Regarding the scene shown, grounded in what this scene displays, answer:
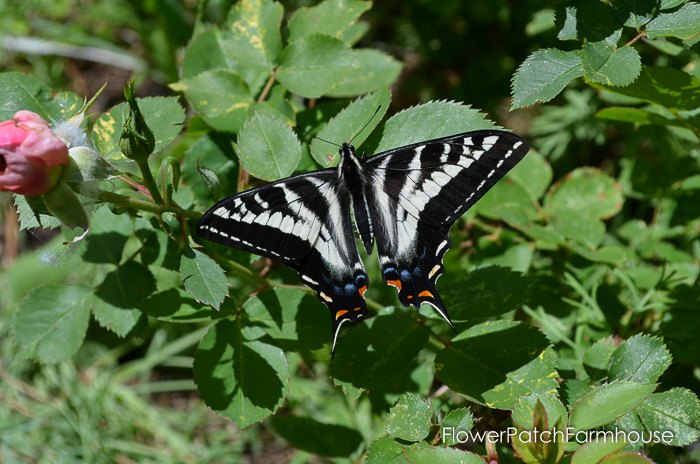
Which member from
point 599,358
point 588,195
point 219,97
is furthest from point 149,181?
point 588,195

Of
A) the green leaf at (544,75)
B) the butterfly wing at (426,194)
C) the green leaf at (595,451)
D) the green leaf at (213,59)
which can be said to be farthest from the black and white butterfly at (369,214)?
the green leaf at (213,59)

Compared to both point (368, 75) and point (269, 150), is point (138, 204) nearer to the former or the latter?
point (269, 150)

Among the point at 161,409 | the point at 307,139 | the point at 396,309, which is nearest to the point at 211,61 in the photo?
the point at 307,139

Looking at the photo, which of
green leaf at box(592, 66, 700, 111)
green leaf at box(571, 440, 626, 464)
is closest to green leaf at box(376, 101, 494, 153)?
green leaf at box(592, 66, 700, 111)

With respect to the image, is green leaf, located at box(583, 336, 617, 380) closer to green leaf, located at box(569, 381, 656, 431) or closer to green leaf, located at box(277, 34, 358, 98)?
green leaf, located at box(569, 381, 656, 431)

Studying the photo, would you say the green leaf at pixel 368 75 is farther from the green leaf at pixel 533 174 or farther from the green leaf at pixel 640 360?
the green leaf at pixel 640 360

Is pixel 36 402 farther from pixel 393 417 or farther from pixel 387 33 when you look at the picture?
pixel 387 33
